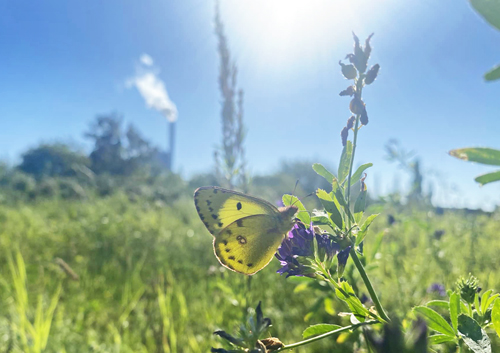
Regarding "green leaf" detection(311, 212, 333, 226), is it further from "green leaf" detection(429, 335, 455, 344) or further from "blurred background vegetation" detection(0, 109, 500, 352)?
"blurred background vegetation" detection(0, 109, 500, 352)

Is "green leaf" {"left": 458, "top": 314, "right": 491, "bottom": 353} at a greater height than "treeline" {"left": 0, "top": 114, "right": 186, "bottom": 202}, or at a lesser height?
lesser

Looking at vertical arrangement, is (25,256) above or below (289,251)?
above

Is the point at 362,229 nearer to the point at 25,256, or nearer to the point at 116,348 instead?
the point at 116,348

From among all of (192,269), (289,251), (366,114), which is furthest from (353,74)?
(192,269)

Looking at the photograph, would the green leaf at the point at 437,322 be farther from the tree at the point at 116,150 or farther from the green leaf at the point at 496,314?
the tree at the point at 116,150

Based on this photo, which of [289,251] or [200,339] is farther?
[200,339]

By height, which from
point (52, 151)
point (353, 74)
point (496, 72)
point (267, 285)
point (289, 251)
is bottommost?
point (267, 285)

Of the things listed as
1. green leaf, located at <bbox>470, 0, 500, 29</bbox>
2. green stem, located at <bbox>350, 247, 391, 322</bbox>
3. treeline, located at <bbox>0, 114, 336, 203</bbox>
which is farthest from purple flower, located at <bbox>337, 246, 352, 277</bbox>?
treeline, located at <bbox>0, 114, 336, 203</bbox>
